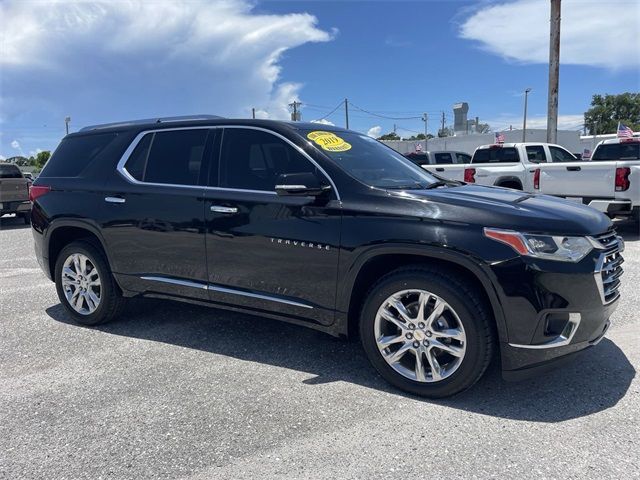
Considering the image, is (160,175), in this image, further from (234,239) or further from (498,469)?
(498,469)

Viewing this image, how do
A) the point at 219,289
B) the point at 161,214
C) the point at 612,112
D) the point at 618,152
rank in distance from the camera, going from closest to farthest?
the point at 219,289, the point at 161,214, the point at 618,152, the point at 612,112

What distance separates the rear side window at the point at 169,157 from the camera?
165 inches

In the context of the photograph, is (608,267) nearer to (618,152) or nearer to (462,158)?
(618,152)

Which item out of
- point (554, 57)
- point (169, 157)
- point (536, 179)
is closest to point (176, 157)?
point (169, 157)

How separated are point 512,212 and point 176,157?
2734 millimetres

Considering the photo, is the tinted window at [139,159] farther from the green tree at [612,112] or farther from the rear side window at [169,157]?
the green tree at [612,112]

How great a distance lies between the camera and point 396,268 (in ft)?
11.0

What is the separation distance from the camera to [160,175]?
171 inches

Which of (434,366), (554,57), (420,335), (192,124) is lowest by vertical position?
(434,366)

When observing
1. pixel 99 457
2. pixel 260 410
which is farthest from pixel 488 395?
pixel 99 457

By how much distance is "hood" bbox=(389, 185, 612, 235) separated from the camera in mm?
2994

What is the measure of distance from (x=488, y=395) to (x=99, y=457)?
2.34 m

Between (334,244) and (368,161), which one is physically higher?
(368,161)

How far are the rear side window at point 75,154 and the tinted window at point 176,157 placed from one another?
56 cm
